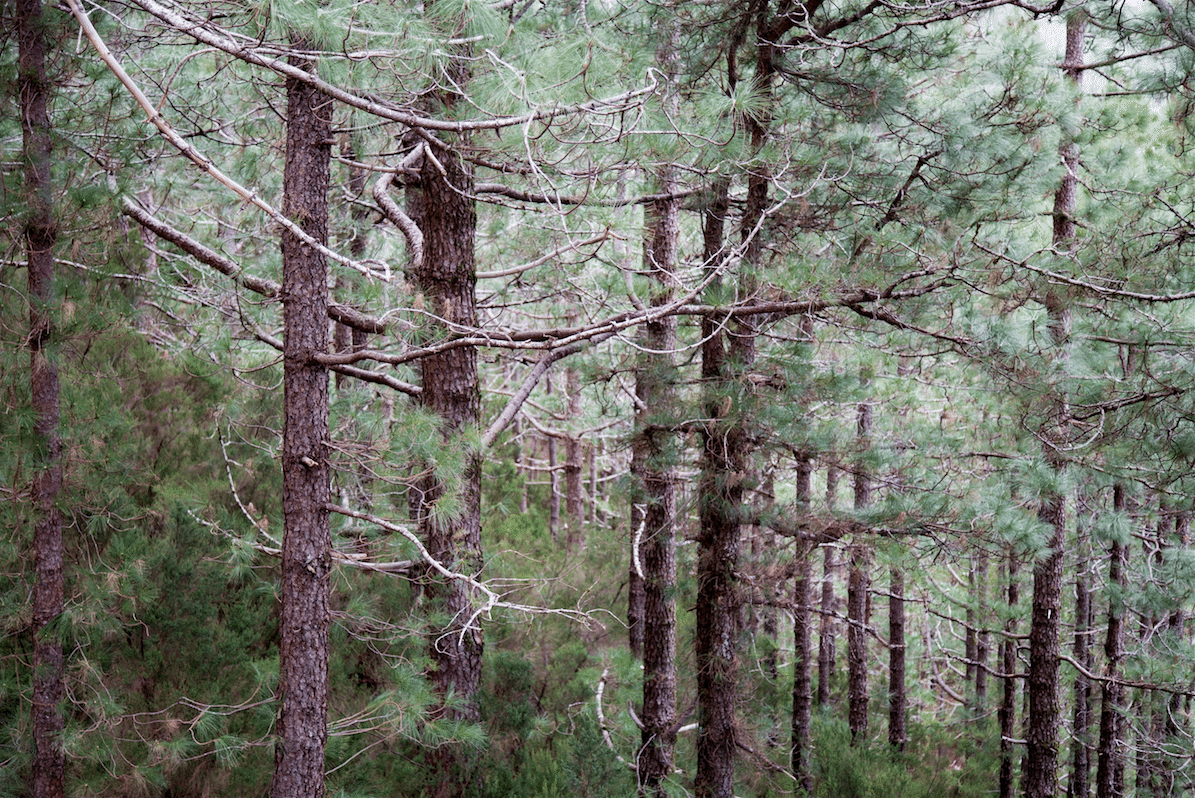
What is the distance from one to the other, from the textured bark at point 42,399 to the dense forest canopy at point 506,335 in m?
0.02

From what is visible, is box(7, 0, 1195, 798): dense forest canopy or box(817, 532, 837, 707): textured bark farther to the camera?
box(817, 532, 837, 707): textured bark

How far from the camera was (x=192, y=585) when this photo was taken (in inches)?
255

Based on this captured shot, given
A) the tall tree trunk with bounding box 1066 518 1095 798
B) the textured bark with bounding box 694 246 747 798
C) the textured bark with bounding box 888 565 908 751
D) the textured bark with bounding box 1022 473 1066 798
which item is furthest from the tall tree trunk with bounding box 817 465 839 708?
the textured bark with bounding box 694 246 747 798

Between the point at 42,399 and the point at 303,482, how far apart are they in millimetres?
1812

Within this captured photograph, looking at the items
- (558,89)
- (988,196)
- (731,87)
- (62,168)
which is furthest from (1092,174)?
(62,168)

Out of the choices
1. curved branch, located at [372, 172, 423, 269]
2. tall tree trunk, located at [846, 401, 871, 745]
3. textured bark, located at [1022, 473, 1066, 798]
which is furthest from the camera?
tall tree trunk, located at [846, 401, 871, 745]

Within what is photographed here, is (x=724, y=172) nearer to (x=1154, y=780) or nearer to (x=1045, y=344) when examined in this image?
(x=1045, y=344)

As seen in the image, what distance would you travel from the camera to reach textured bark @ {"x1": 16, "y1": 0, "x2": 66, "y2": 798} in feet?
14.7

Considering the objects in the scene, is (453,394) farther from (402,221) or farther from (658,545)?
(658,545)

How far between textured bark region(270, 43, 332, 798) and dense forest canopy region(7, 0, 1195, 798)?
0.02m

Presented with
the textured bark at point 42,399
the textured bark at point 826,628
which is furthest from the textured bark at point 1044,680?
the textured bark at point 42,399

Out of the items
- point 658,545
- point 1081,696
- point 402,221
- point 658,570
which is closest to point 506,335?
point 402,221

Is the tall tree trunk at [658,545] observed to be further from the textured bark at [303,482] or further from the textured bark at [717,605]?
the textured bark at [303,482]

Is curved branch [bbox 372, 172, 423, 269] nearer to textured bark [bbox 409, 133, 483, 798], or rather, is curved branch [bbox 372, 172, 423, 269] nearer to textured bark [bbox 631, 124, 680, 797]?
textured bark [bbox 409, 133, 483, 798]
